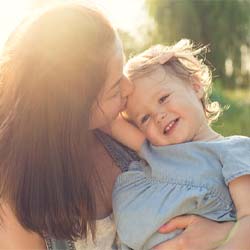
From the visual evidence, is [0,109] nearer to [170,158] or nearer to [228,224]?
[170,158]

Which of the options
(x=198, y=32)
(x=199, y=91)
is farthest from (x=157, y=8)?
(x=199, y=91)

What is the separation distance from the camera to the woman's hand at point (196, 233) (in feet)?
6.19

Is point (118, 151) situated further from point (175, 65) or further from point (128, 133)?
point (175, 65)

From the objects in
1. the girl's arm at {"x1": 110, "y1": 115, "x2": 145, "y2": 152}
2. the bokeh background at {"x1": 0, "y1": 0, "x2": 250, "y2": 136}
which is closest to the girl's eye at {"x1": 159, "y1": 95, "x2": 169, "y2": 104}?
the girl's arm at {"x1": 110, "y1": 115, "x2": 145, "y2": 152}

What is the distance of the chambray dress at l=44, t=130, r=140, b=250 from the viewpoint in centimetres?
207

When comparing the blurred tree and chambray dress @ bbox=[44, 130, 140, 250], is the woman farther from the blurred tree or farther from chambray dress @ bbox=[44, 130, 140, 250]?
the blurred tree

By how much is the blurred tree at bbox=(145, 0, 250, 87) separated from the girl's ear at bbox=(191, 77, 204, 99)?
11369 mm

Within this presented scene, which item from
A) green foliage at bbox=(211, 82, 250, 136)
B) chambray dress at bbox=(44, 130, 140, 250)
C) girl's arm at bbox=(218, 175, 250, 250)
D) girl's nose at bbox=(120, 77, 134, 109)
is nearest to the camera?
girl's arm at bbox=(218, 175, 250, 250)

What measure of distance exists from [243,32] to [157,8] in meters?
2.10

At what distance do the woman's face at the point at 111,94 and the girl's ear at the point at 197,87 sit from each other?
27 centimetres

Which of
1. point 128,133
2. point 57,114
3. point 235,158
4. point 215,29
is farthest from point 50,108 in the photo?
point 215,29

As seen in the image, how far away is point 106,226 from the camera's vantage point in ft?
6.86

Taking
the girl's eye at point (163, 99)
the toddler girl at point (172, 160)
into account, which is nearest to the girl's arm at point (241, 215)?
the toddler girl at point (172, 160)

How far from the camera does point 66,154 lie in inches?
75.1
